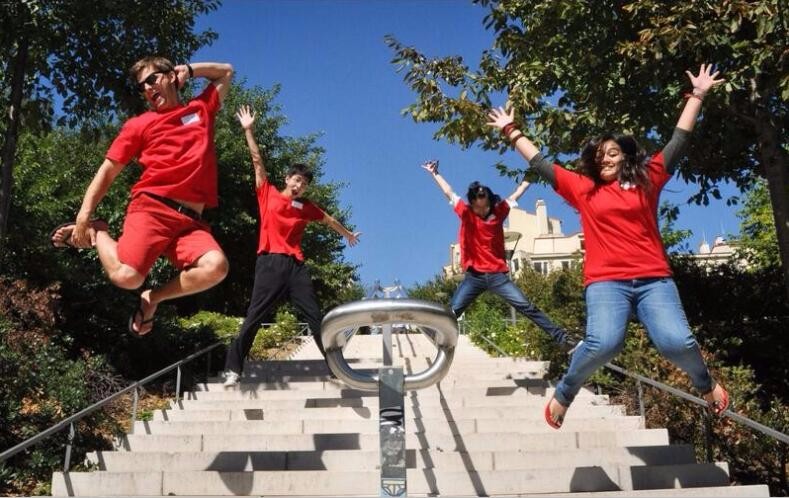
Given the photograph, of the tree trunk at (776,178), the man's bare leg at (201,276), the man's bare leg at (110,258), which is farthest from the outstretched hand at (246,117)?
the tree trunk at (776,178)

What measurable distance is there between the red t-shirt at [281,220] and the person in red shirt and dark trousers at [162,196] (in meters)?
2.24

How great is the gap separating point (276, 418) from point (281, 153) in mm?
17247

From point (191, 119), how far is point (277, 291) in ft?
8.34

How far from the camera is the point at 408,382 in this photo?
240 centimetres

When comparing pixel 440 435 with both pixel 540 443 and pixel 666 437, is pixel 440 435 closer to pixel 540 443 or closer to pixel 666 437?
pixel 540 443

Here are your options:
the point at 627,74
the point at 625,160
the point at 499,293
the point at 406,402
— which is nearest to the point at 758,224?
the point at 627,74

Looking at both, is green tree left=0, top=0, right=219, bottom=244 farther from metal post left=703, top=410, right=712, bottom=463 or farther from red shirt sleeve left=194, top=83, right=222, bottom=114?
metal post left=703, top=410, right=712, bottom=463

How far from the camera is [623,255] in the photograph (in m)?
3.52

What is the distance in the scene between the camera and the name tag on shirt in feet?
12.5

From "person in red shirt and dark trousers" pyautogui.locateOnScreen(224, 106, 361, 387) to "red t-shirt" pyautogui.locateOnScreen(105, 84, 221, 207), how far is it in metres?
2.10

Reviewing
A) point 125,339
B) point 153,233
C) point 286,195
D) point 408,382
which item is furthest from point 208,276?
point 125,339

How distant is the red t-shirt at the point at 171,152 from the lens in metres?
3.66

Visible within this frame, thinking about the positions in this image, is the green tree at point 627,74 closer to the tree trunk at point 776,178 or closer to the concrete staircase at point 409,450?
the tree trunk at point 776,178

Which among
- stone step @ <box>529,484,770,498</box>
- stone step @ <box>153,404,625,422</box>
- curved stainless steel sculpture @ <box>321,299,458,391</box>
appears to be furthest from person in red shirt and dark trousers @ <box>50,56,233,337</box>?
stone step @ <box>529,484,770,498</box>
